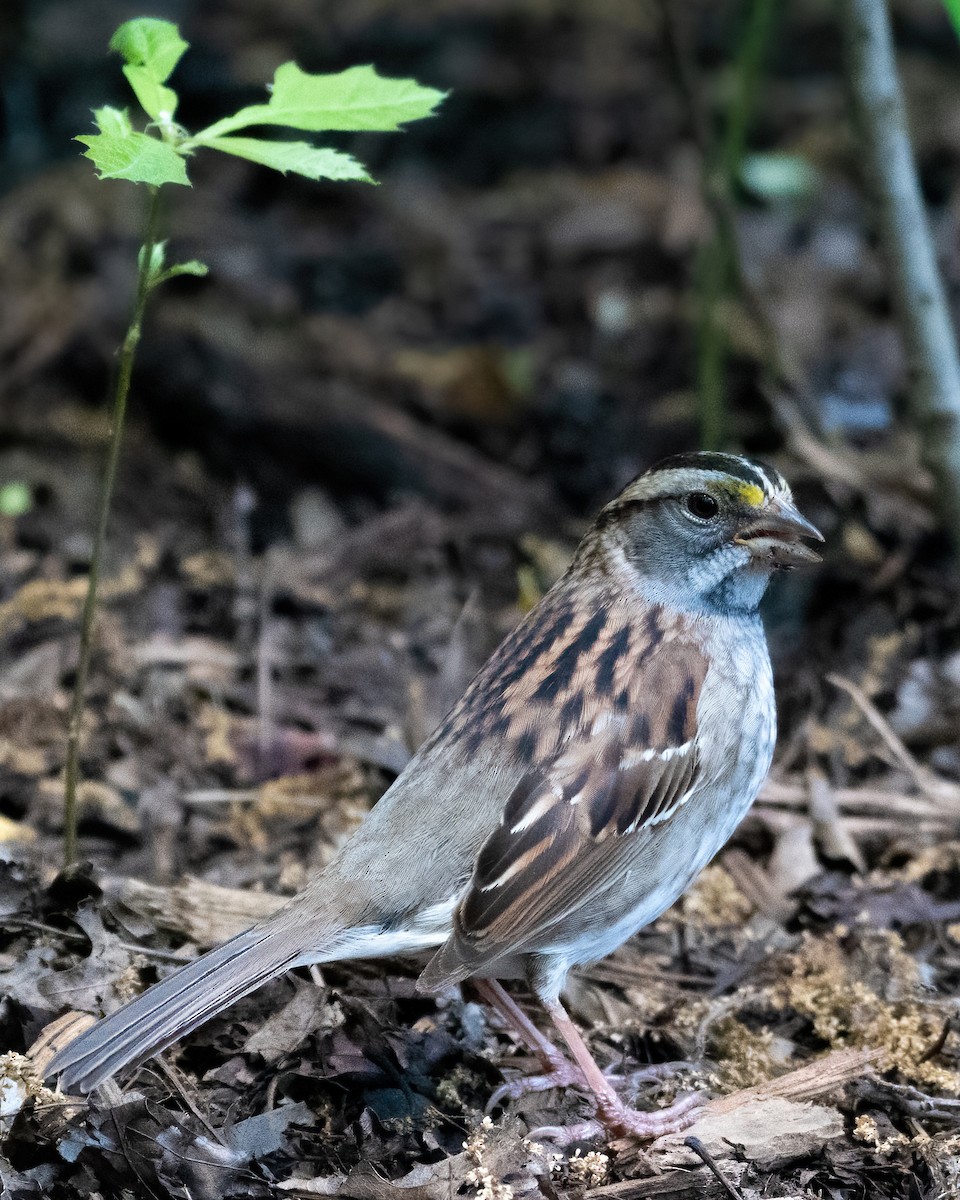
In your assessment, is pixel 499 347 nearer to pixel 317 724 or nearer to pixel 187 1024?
pixel 317 724

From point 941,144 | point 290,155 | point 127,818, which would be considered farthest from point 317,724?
point 941,144

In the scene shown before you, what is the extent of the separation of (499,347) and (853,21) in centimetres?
299

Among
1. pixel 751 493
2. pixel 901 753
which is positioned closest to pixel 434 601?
pixel 901 753

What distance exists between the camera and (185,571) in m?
6.54

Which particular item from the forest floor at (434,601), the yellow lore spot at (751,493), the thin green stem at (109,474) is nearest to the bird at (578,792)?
the yellow lore spot at (751,493)

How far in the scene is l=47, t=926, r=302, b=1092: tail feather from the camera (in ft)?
11.5

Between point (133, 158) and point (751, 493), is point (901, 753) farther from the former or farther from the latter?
point (133, 158)

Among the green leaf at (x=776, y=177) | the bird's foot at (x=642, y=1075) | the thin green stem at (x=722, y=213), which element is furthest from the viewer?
the green leaf at (x=776, y=177)

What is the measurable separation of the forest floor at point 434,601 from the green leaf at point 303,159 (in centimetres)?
206

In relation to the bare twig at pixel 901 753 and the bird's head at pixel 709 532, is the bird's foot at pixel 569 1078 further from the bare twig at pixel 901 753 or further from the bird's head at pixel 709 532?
the bare twig at pixel 901 753

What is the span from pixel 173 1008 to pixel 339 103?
84.7 inches

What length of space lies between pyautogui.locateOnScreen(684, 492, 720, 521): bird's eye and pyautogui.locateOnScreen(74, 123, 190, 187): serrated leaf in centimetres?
177

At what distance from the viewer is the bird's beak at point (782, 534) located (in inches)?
176

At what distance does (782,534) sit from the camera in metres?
4.51
